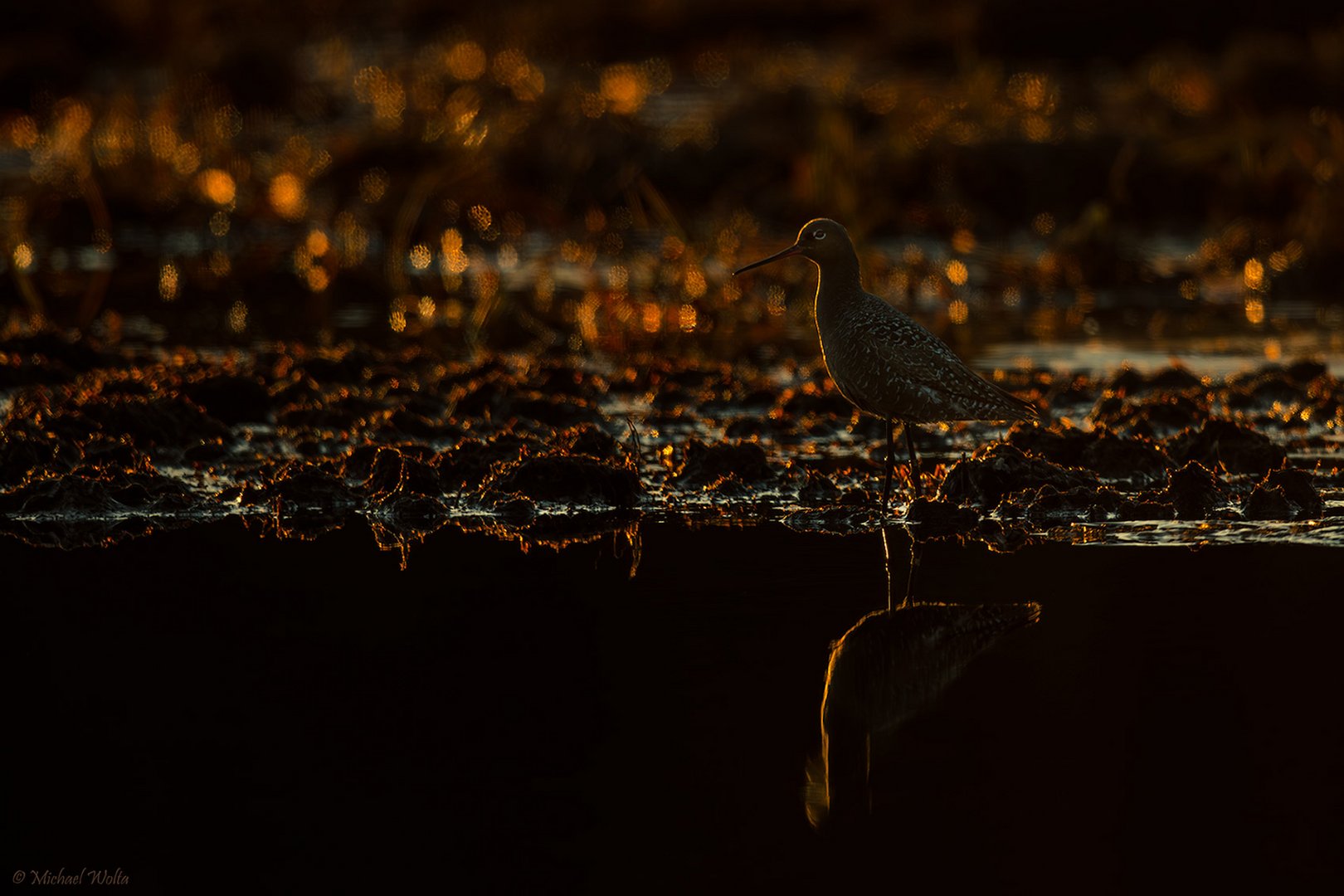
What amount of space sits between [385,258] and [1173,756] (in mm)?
12749

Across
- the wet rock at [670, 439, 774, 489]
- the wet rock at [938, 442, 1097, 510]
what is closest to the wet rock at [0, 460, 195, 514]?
the wet rock at [670, 439, 774, 489]

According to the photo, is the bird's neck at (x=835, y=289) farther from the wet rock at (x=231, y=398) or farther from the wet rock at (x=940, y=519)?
the wet rock at (x=231, y=398)

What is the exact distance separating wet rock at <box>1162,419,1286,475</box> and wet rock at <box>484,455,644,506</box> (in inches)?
96.2

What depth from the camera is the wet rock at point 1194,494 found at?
26.4ft

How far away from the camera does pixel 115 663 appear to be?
6137 millimetres

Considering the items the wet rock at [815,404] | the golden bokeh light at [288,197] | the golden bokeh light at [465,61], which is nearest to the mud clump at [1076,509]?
the wet rock at [815,404]

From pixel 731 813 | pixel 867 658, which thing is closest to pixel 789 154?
pixel 867 658

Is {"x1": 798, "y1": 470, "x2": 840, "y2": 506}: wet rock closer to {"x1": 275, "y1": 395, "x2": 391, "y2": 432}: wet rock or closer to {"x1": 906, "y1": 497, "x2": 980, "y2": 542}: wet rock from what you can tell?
{"x1": 906, "y1": 497, "x2": 980, "y2": 542}: wet rock

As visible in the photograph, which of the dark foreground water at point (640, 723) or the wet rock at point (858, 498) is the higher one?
the wet rock at point (858, 498)

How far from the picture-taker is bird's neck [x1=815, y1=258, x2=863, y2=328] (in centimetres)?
893

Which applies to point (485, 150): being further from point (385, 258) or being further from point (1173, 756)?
point (1173, 756)

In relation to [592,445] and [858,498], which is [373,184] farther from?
[858,498]

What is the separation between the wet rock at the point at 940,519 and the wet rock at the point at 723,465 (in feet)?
3.22

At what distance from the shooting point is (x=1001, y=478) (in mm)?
8383
